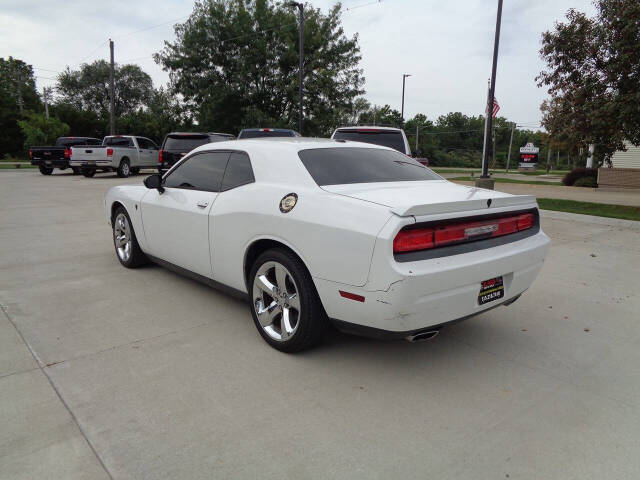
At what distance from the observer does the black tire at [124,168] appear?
2005cm

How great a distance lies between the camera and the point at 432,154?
273ft

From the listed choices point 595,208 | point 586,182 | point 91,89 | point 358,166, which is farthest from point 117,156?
point 91,89

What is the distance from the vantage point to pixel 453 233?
3.05m

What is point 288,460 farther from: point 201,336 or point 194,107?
point 194,107

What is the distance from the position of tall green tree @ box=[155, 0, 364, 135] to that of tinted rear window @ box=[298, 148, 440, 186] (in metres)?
27.6

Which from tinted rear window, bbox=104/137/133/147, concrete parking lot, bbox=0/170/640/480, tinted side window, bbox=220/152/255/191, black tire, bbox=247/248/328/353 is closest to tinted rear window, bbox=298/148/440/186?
tinted side window, bbox=220/152/255/191

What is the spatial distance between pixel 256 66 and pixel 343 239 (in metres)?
30.6

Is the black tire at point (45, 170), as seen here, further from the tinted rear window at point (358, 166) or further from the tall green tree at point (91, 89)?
the tall green tree at point (91, 89)

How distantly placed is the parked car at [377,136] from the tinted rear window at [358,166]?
5.59 meters

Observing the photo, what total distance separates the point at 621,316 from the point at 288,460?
369cm

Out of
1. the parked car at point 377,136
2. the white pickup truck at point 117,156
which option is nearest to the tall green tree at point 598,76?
the parked car at point 377,136

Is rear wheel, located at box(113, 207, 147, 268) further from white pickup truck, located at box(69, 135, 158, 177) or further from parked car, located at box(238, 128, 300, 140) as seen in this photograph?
white pickup truck, located at box(69, 135, 158, 177)

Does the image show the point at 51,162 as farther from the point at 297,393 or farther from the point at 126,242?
the point at 297,393

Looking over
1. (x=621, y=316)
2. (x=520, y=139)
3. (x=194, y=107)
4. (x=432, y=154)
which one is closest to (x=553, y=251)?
(x=621, y=316)
